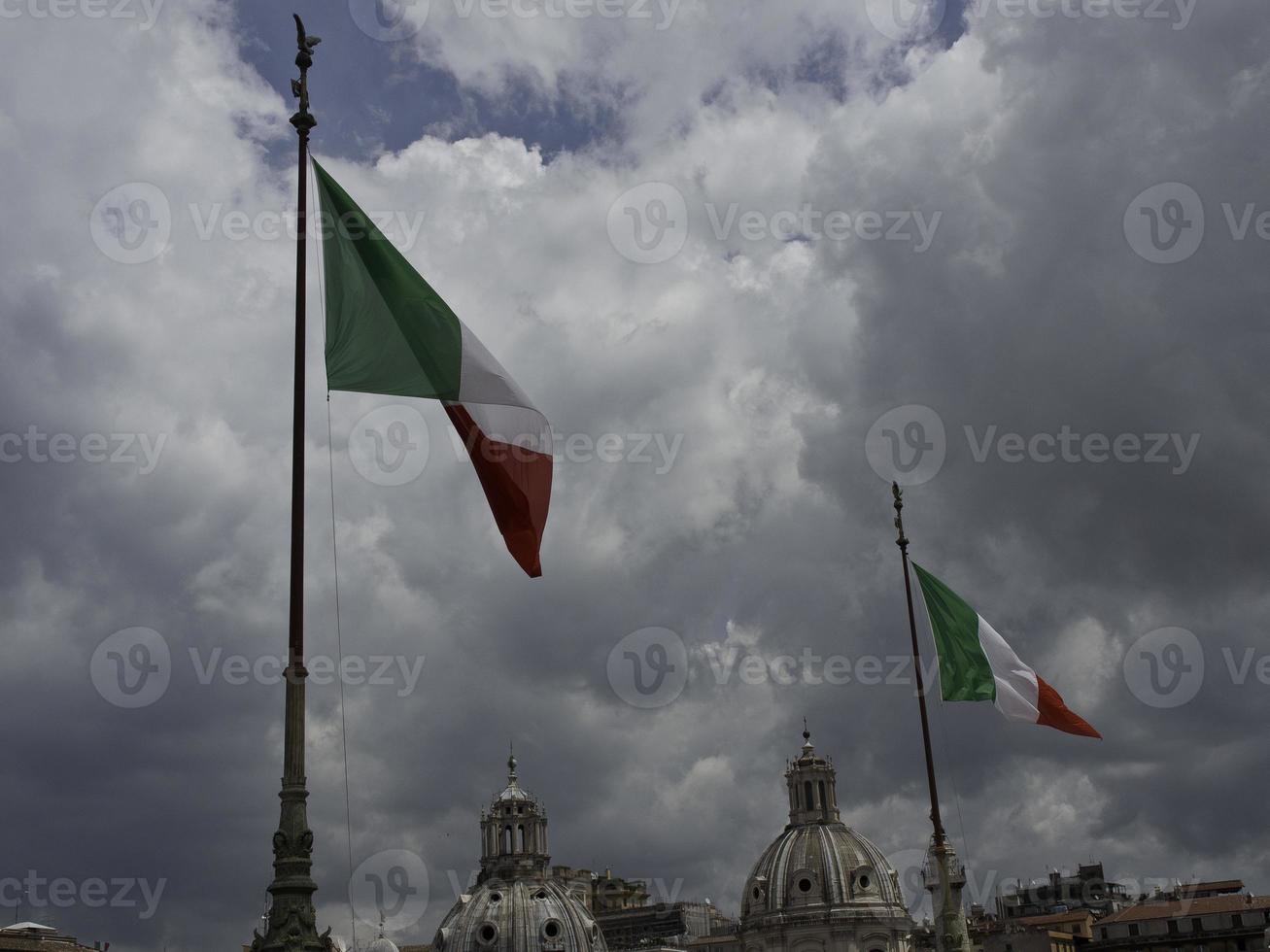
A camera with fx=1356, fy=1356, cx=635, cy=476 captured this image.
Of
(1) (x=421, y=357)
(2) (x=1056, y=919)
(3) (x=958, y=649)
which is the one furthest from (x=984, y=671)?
(2) (x=1056, y=919)

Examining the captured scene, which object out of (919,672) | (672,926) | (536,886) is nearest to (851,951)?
(536,886)

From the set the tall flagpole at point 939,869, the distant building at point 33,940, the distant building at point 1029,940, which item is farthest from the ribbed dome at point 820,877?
the tall flagpole at point 939,869

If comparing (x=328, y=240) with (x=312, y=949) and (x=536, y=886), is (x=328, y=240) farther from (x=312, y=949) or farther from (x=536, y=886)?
(x=536, y=886)

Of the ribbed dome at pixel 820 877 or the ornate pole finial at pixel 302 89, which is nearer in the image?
the ornate pole finial at pixel 302 89

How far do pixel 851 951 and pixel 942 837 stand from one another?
7871 cm

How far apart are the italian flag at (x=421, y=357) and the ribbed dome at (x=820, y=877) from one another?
9219 cm

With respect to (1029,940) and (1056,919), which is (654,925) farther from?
(1029,940)

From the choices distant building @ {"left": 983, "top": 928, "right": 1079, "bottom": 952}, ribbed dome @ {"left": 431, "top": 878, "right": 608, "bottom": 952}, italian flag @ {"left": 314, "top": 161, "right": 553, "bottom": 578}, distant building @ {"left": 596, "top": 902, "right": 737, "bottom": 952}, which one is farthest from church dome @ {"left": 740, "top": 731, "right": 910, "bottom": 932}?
italian flag @ {"left": 314, "top": 161, "right": 553, "bottom": 578}

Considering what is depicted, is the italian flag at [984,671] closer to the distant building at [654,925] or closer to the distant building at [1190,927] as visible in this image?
the distant building at [1190,927]

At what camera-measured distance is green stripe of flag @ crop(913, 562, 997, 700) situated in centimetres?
2833

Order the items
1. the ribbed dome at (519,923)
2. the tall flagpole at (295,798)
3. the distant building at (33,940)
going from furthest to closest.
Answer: the ribbed dome at (519,923), the distant building at (33,940), the tall flagpole at (295,798)

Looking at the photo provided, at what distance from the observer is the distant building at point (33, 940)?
239 feet

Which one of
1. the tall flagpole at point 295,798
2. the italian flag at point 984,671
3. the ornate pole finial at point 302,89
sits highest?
the ornate pole finial at point 302,89

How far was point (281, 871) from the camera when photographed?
45.8 ft
